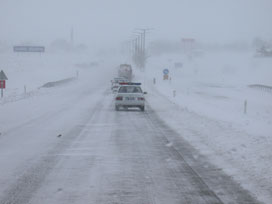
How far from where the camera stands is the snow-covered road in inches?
269

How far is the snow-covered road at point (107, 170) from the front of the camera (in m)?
6.83

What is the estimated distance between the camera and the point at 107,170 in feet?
28.8

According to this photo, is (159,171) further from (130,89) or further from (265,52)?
(265,52)

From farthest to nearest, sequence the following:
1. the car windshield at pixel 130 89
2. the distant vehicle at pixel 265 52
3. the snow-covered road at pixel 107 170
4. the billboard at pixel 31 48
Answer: the distant vehicle at pixel 265 52 < the billboard at pixel 31 48 < the car windshield at pixel 130 89 < the snow-covered road at pixel 107 170

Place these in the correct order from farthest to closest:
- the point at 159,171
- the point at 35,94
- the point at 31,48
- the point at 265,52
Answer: the point at 265,52, the point at 31,48, the point at 35,94, the point at 159,171

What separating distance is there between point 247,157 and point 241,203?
3973mm

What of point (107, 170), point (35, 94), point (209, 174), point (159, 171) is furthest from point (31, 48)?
point (209, 174)

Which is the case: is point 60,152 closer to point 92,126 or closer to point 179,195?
point 179,195

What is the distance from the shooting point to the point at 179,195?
6.94 metres

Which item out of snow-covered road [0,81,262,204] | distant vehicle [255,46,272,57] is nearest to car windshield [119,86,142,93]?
snow-covered road [0,81,262,204]

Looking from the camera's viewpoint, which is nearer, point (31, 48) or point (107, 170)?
point (107, 170)

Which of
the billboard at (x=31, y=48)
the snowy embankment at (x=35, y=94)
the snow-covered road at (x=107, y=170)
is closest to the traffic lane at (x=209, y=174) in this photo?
the snow-covered road at (x=107, y=170)

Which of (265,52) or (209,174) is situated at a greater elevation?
(265,52)

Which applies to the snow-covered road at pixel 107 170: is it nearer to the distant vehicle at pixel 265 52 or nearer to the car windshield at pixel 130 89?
the car windshield at pixel 130 89
